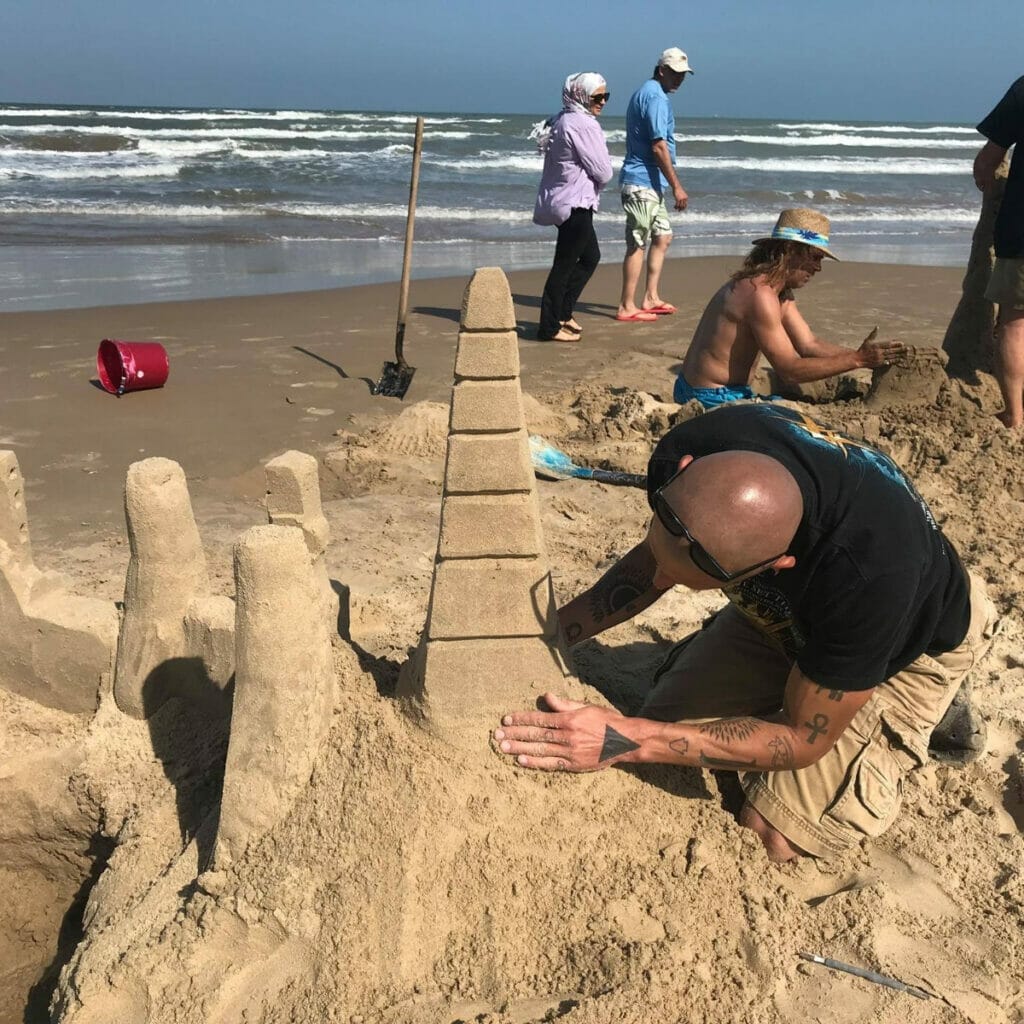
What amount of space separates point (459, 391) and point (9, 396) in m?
4.66

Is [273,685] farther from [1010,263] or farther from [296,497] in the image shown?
[1010,263]

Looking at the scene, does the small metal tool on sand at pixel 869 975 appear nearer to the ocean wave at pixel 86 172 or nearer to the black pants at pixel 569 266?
the black pants at pixel 569 266

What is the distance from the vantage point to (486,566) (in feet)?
7.17

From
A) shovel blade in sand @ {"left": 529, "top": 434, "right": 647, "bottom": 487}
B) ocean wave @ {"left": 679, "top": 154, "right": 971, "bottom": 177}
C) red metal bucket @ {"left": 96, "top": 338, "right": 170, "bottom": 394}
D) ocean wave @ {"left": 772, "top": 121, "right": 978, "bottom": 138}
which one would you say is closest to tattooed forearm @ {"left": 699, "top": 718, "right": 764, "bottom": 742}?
shovel blade in sand @ {"left": 529, "top": 434, "right": 647, "bottom": 487}

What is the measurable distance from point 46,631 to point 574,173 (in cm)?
528

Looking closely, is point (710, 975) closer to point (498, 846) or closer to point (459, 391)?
point (498, 846)

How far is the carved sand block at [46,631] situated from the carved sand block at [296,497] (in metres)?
0.62

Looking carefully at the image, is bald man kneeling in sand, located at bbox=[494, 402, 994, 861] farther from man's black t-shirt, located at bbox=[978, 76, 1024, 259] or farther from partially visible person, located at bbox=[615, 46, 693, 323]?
partially visible person, located at bbox=[615, 46, 693, 323]

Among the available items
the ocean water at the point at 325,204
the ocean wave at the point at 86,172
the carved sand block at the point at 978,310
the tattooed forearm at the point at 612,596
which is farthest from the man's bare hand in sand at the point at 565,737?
the ocean wave at the point at 86,172

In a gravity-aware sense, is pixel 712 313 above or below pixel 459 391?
below

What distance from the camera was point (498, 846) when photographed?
2178 millimetres

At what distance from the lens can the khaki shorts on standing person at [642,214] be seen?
725 cm

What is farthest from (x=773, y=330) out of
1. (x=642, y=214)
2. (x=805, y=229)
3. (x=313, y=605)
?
(x=642, y=214)

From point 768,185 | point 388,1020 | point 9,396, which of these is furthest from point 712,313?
point 768,185
